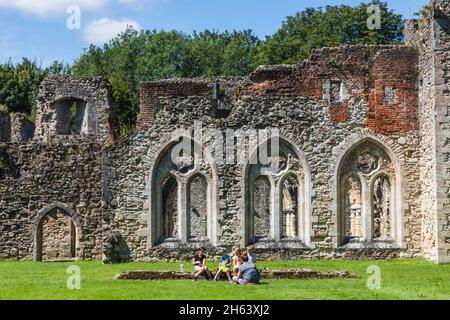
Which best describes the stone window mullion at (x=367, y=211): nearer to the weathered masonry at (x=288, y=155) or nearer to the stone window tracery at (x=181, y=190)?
the weathered masonry at (x=288, y=155)

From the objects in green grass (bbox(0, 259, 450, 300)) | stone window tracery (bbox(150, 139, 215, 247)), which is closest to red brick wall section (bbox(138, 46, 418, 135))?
stone window tracery (bbox(150, 139, 215, 247))

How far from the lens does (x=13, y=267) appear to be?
28.3 m

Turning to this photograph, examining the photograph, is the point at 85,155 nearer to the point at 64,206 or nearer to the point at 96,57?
the point at 64,206

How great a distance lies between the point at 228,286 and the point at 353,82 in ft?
34.1

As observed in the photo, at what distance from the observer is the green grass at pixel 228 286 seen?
1933cm

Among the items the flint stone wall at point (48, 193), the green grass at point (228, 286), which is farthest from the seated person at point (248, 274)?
the flint stone wall at point (48, 193)

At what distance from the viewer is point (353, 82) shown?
97.7 feet

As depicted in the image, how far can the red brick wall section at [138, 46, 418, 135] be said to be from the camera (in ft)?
96.8

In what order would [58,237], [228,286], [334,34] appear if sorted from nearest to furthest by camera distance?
[228,286], [58,237], [334,34]

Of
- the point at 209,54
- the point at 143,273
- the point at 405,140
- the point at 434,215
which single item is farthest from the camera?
the point at 209,54

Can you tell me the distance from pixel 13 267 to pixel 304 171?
9.20 metres

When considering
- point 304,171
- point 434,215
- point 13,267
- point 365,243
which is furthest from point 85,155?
point 434,215

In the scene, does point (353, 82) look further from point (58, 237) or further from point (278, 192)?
point (58, 237)

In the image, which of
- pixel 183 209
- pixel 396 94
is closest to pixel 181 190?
A: pixel 183 209
